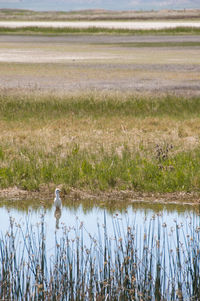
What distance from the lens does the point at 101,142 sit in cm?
1766

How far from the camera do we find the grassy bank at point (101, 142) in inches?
542

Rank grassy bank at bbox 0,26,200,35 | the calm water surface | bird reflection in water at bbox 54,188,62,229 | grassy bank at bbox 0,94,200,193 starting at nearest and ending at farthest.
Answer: the calm water surface
bird reflection in water at bbox 54,188,62,229
grassy bank at bbox 0,94,200,193
grassy bank at bbox 0,26,200,35

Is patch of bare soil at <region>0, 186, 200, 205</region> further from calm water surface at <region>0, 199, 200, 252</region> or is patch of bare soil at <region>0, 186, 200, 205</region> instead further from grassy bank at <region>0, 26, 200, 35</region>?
grassy bank at <region>0, 26, 200, 35</region>

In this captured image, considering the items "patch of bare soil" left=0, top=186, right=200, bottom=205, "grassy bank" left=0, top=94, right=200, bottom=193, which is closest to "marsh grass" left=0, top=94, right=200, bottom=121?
"grassy bank" left=0, top=94, right=200, bottom=193

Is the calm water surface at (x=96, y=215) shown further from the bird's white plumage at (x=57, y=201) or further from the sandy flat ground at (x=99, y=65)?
the sandy flat ground at (x=99, y=65)

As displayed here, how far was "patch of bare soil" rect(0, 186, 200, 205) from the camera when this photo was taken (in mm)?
12992

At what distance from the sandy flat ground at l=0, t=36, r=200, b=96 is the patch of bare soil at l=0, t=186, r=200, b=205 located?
44.8 ft

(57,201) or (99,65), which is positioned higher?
(99,65)

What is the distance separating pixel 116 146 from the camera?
667 inches

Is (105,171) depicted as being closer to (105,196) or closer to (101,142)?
(105,196)

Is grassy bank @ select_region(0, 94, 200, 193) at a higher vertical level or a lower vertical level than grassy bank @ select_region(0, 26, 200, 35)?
lower

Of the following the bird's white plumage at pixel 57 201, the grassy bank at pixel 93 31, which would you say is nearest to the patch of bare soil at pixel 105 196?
the bird's white plumage at pixel 57 201

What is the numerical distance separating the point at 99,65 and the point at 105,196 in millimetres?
27645

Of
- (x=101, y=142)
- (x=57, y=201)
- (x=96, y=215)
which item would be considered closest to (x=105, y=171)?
(x=96, y=215)
